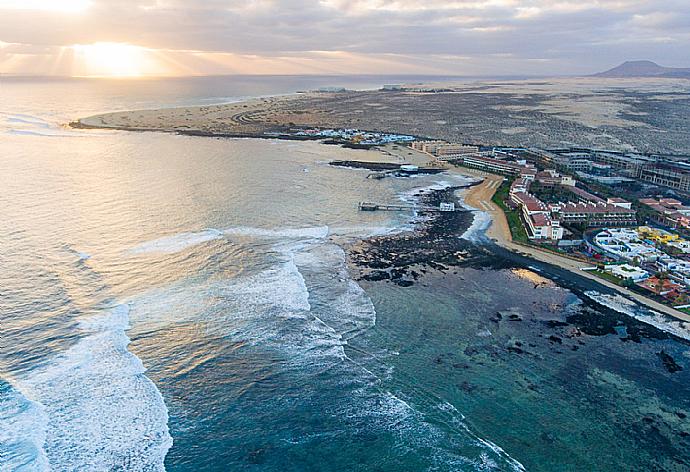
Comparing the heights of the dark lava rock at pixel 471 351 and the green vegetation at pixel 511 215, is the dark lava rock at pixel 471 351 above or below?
below

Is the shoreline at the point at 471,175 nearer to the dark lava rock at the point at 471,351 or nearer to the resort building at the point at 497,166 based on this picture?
the resort building at the point at 497,166

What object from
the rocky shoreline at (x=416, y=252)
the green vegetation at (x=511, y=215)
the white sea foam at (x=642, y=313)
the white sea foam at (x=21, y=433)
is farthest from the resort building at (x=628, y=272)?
the white sea foam at (x=21, y=433)

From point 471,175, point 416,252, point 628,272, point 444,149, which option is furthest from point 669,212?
point 444,149

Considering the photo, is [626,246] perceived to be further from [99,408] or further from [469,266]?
[99,408]

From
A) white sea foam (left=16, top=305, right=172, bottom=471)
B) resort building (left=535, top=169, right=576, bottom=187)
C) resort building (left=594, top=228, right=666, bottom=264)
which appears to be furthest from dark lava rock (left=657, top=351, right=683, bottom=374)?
resort building (left=535, top=169, right=576, bottom=187)

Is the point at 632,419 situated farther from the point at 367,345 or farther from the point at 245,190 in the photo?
the point at 245,190

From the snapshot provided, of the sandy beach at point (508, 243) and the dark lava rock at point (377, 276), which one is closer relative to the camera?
the sandy beach at point (508, 243)

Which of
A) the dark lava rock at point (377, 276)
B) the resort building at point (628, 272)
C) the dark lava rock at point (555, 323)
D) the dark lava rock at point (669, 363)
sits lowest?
the dark lava rock at point (669, 363)
